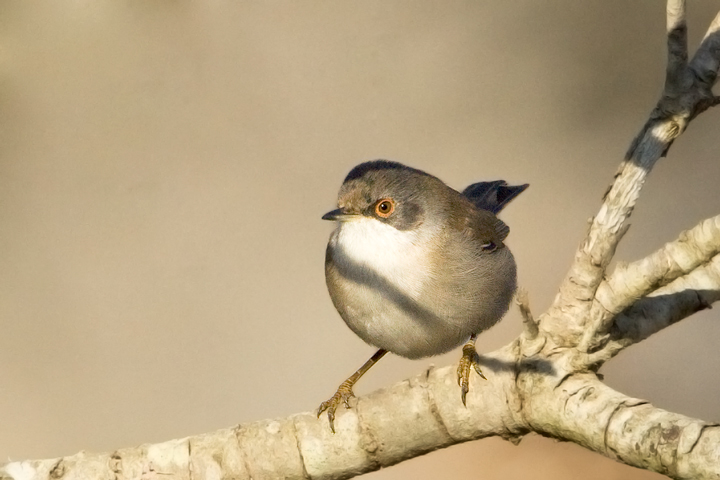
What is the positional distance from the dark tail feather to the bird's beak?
109 cm

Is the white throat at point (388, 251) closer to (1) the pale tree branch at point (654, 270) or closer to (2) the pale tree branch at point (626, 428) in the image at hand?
(2) the pale tree branch at point (626, 428)

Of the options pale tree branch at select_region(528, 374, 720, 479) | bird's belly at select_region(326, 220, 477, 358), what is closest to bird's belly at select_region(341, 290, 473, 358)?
bird's belly at select_region(326, 220, 477, 358)

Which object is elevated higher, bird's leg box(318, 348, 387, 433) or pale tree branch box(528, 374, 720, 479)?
bird's leg box(318, 348, 387, 433)

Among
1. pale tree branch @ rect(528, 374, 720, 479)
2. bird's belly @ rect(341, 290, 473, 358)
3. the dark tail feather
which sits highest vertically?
the dark tail feather

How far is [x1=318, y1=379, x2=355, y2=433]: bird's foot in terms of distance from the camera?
2.95 m

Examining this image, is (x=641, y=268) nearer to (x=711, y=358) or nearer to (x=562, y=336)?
(x=562, y=336)

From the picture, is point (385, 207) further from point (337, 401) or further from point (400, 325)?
point (337, 401)

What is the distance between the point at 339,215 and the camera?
324cm

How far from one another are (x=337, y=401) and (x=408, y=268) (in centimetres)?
59

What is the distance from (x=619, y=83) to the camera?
4.70m

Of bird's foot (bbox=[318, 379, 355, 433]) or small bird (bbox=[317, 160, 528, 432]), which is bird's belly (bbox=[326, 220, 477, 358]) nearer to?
small bird (bbox=[317, 160, 528, 432])

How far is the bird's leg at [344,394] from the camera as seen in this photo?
2.98m

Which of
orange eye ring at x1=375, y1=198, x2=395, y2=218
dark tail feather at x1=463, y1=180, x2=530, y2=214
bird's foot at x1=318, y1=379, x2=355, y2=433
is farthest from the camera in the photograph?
dark tail feather at x1=463, y1=180, x2=530, y2=214

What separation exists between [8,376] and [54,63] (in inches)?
72.8
